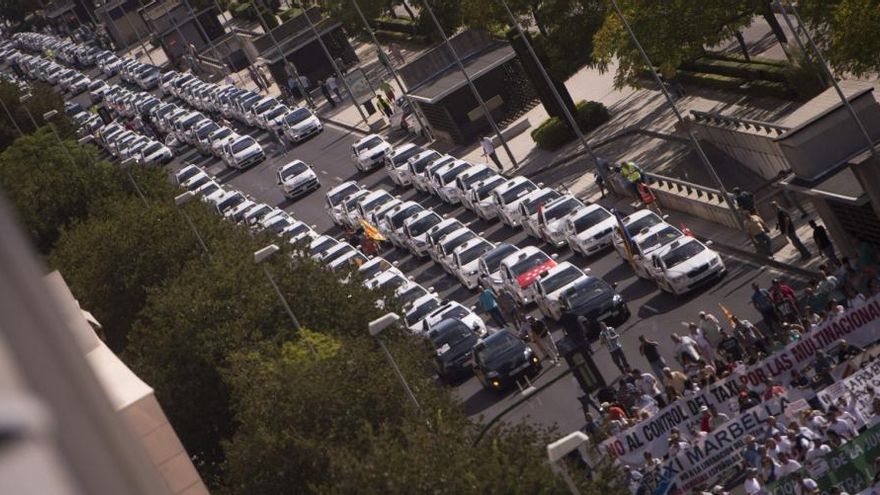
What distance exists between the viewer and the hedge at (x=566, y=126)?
59812mm

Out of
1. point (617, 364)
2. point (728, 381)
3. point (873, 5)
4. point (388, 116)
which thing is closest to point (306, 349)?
point (617, 364)

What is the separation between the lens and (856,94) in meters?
33.9

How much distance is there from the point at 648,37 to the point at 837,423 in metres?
29.2

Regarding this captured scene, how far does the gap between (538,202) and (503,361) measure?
1278 cm

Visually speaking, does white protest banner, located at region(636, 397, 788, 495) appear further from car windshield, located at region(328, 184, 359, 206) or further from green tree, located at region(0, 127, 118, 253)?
car windshield, located at region(328, 184, 359, 206)

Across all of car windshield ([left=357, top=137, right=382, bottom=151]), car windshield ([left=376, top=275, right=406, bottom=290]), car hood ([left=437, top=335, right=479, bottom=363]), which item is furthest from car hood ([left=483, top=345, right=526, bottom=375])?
car windshield ([left=357, top=137, right=382, bottom=151])

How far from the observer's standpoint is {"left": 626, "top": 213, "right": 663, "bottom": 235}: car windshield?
40.8 m

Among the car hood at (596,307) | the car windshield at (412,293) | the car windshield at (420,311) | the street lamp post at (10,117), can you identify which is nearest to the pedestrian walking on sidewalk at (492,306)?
the car windshield at (420,311)

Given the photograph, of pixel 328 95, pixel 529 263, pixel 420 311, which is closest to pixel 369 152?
pixel 328 95

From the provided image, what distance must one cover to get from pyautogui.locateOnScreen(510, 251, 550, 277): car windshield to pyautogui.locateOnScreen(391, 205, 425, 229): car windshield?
1148 cm

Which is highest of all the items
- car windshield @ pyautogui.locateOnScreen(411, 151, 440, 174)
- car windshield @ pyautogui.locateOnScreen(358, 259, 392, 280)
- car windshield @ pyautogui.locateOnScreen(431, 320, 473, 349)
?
car windshield @ pyautogui.locateOnScreen(411, 151, 440, 174)

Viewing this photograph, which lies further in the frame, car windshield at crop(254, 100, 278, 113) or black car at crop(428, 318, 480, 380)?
car windshield at crop(254, 100, 278, 113)

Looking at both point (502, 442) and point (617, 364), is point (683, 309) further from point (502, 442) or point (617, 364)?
point (502, 442)

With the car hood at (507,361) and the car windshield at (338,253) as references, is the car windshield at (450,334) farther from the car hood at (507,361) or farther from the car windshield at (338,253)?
the car windshield at (338,253)
